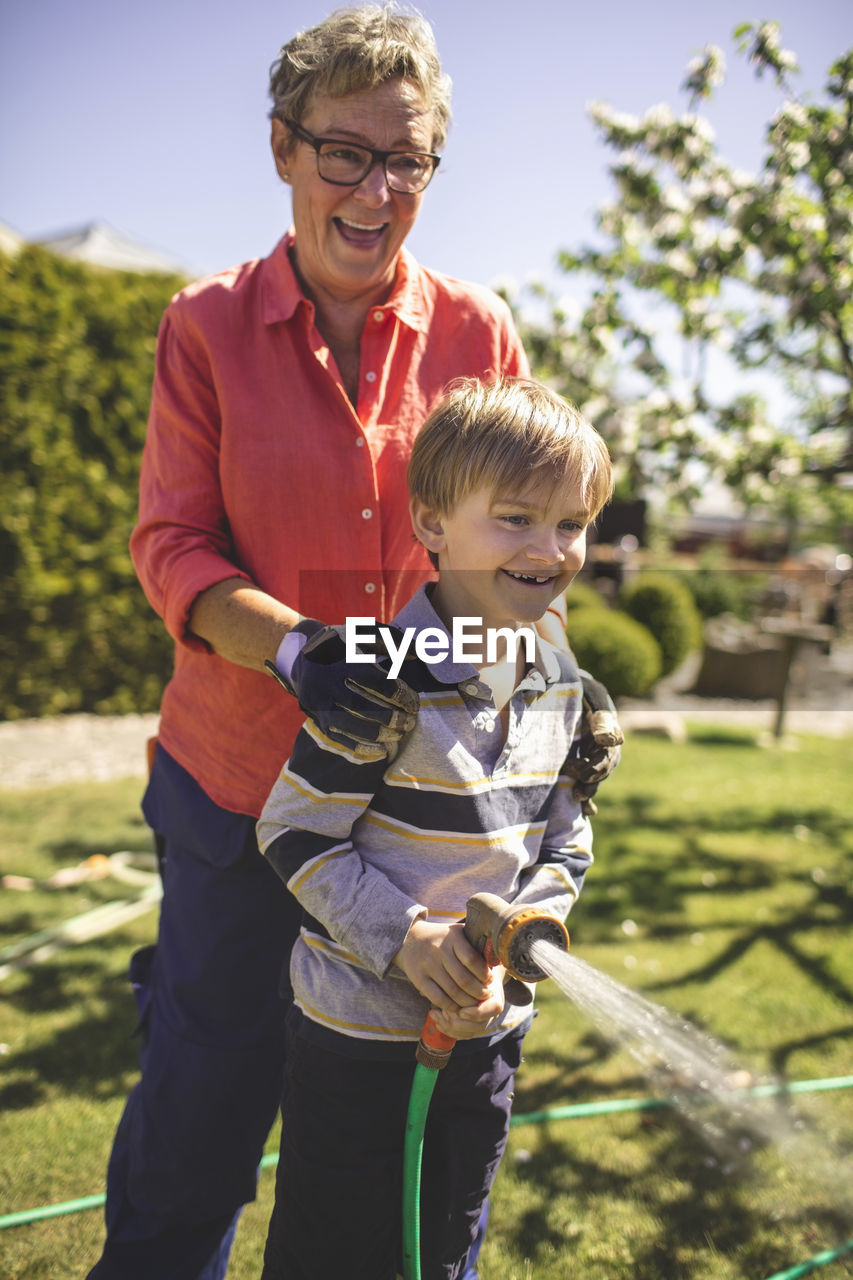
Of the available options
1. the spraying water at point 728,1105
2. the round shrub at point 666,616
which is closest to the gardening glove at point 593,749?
the spraying water at point 728,1105

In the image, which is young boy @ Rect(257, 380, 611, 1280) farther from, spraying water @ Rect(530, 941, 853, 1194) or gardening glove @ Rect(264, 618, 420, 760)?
spraying water @ Rect(530, 941, 853, 1194)

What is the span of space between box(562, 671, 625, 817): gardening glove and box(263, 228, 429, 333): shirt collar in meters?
0.89

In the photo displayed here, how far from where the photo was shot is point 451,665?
4.89 ft

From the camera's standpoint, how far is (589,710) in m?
1.73

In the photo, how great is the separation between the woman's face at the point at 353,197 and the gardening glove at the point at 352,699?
0.83m

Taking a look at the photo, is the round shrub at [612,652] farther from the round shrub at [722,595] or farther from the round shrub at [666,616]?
the round shrub at [722,595]

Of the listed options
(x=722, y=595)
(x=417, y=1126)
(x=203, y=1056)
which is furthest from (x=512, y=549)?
(x=722, y=595)

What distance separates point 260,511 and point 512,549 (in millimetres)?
587

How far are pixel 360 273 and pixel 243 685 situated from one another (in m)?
0.85

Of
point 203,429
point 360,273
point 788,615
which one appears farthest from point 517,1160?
point 788,615

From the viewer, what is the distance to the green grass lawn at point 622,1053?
97.7 inches

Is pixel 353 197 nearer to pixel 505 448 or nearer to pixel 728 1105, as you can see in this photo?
pixel 505 448

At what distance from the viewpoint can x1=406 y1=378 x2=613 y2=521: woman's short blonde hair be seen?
1461 millimetres

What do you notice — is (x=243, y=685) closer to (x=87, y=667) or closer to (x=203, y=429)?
(x=203, y=429)
